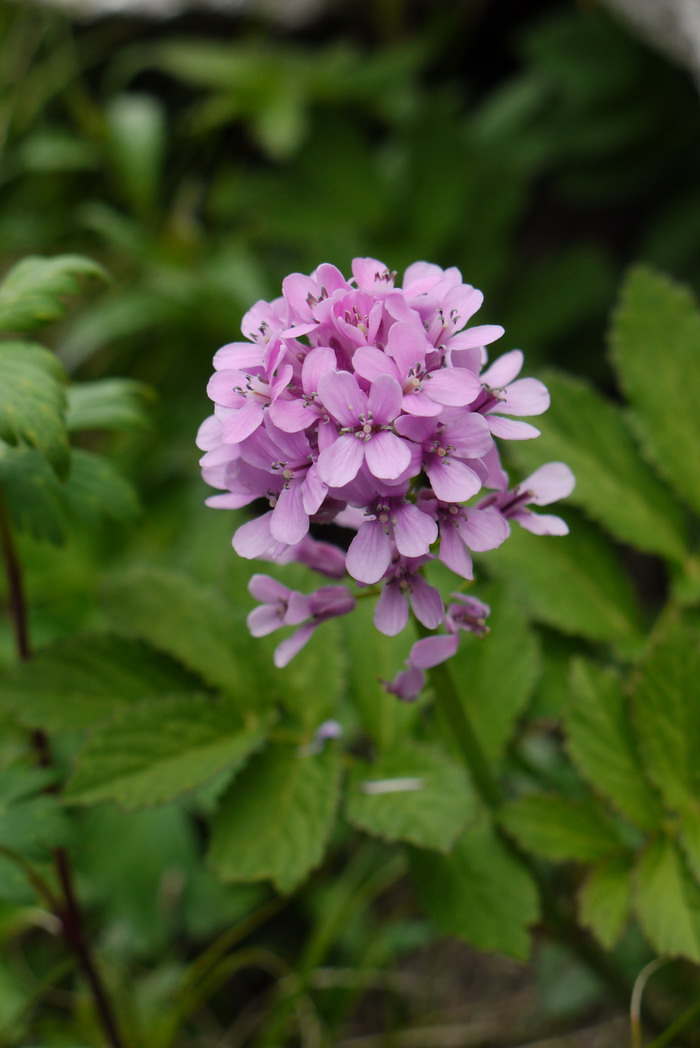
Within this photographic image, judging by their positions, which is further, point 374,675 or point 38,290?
point 374,675

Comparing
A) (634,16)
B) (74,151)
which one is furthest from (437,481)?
(74,151)

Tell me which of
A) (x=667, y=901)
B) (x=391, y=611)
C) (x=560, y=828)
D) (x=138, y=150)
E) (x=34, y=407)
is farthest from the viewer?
(x=138, y=150)

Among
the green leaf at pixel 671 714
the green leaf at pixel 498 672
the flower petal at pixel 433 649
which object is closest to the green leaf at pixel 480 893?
the green leaf at pixel 498 672

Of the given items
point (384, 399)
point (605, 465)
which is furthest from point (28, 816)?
point (605, 465)

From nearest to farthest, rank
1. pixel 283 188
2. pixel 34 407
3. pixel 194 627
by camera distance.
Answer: pixel 34 407 → pixel 194 627 → pixel 283 188

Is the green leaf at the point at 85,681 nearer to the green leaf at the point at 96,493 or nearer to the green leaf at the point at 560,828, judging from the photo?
the green leaf at the point at 96,493

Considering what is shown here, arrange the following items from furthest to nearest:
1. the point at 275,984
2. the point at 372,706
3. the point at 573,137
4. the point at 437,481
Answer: the point at 573,137 → the point at 275,984 → the point at 372,706 → the point at 437,481

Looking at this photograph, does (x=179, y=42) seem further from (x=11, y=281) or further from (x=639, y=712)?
(x=639, y=712)

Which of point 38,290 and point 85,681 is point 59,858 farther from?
point 38,290
